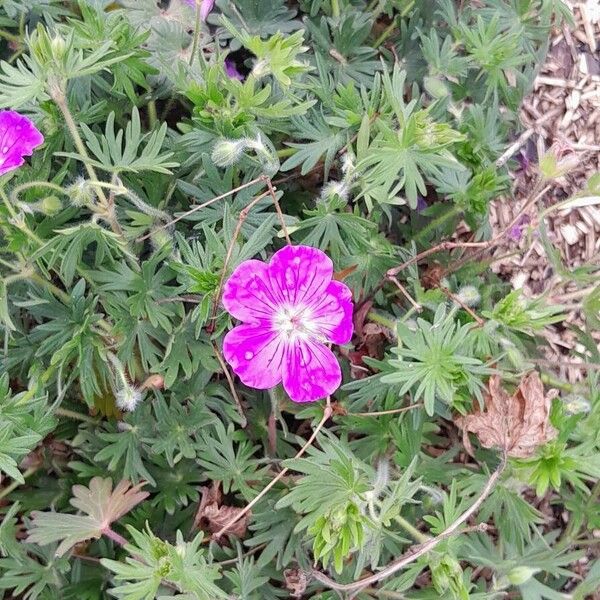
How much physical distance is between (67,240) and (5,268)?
1.08 ft

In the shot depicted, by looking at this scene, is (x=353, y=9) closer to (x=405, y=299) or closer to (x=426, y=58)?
(x=426, y=58)

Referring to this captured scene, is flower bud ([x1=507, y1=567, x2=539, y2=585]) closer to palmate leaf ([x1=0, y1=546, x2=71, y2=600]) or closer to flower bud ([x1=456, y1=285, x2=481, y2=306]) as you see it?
flower bud ([x1=456, y1=285, x2=481, y2=306])

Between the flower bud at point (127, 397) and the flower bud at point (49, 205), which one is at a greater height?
the flower bud at point (49, 205)

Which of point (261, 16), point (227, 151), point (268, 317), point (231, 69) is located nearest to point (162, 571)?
point (268, 317)

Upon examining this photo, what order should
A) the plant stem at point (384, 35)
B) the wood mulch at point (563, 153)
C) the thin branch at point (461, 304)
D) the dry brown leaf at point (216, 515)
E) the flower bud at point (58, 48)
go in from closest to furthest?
1. the flower bud at point (58, 48)
2. the thin branch at point (461, 304)
3. the dry brown leaf at point (216, 515)
4. the plant stem at point (384, 35)
5. the wood mulch at point (563, 153)

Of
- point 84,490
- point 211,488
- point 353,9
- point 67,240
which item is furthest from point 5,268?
point 353,9

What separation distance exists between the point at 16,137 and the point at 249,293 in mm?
606

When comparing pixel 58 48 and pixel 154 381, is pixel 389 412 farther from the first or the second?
pixel 58 48

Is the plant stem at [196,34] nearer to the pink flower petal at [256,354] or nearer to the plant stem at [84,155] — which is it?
the plant stem at [84,155]

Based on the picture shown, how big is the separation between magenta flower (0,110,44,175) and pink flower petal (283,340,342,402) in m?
0.71

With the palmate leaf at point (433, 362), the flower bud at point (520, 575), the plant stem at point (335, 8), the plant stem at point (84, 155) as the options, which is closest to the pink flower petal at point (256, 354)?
the palmate leaf at point (433, 362)

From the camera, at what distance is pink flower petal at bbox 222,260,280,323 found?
1.50 meters

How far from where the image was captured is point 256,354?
1.62 m

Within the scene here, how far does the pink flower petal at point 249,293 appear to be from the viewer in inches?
59.0
